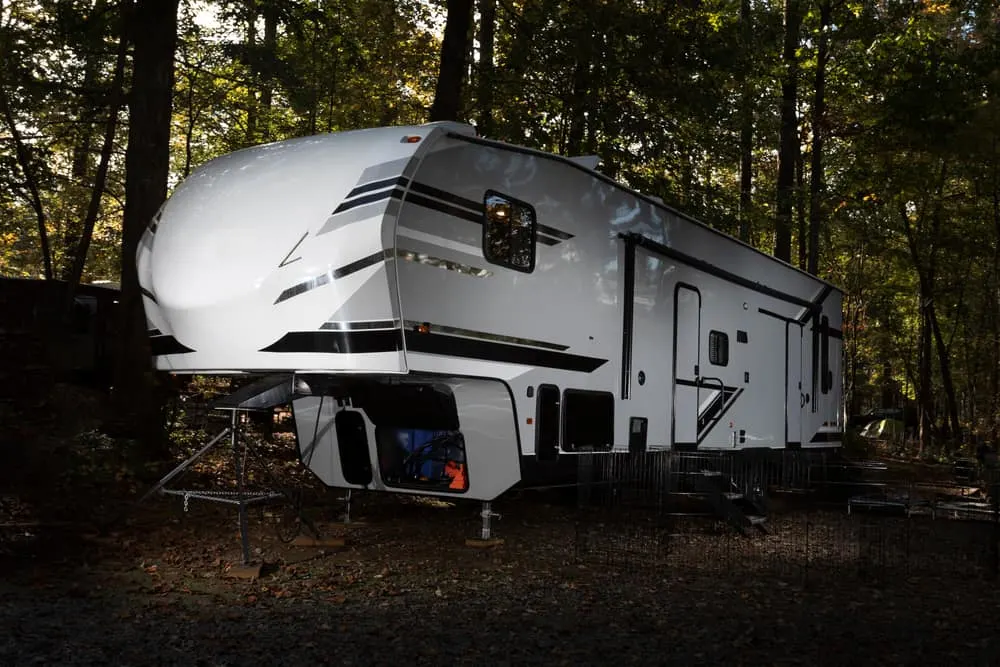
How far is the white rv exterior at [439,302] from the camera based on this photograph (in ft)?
25.4

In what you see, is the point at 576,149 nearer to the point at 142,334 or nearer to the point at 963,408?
the point at 142,334

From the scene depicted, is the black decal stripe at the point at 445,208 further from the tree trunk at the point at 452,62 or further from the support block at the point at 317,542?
the tree trunk at the point at 452,62

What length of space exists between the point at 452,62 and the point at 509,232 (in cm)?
669

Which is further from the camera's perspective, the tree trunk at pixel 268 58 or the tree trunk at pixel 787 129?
the tree trunk at pixel 787 129

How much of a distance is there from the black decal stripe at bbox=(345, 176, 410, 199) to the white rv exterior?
17 mm

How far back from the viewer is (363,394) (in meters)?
9.59

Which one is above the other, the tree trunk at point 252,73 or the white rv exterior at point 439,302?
the tree trunk at point 252,73

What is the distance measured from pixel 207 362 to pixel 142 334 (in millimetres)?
4612

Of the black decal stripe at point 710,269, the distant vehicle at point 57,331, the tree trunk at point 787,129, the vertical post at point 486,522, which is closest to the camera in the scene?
the vertical post at point 486,522

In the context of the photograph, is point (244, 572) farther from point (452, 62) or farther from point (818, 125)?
point (818, 125)

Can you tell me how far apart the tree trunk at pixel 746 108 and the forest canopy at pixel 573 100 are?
0.09 m

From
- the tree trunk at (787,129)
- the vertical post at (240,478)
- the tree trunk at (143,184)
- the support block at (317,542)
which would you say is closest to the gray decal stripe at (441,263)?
the vertical post at (240,478)

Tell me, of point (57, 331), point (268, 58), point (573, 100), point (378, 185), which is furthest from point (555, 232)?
point (57, 331)

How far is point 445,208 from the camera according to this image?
8.23 m
